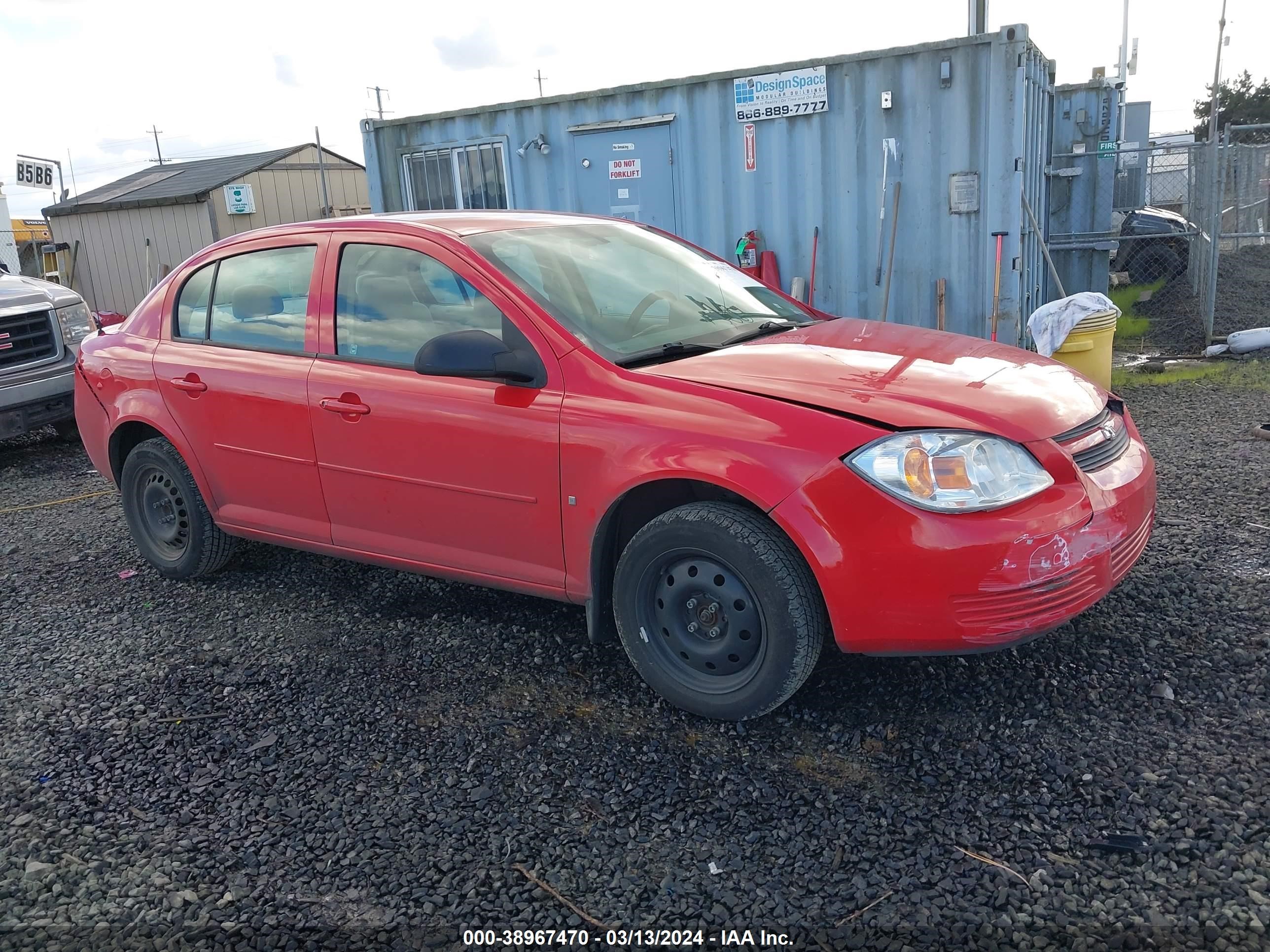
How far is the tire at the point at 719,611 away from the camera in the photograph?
10.1 feet

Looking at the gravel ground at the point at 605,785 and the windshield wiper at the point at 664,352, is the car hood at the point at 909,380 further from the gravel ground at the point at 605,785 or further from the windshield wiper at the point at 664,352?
the gravel ground at the point at 605,785

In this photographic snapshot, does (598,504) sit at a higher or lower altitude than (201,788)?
higher

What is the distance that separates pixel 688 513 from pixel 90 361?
3.49 metres

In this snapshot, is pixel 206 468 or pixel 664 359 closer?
pixel 664 359

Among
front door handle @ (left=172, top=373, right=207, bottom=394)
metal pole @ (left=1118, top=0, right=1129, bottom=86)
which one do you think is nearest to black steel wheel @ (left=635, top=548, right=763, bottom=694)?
front door handle @ (left=172, top=373, right=207, bottom=394)

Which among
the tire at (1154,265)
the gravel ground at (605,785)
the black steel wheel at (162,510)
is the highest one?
the tire at (1154,265)

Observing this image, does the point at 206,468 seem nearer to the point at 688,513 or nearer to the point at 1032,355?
the point at 688,513

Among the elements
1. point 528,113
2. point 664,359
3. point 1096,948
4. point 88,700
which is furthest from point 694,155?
point 1096,948

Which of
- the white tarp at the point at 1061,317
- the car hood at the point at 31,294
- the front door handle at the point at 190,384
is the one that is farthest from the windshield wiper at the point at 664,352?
the car hood at the point at 31,294

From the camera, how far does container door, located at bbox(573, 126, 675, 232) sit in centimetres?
955

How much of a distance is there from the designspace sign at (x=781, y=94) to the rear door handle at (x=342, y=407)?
6109mm

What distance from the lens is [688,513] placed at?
320 cm

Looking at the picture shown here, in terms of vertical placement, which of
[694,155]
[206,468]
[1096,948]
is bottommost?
[1096,948]

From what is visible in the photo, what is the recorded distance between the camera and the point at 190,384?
4.55 m
